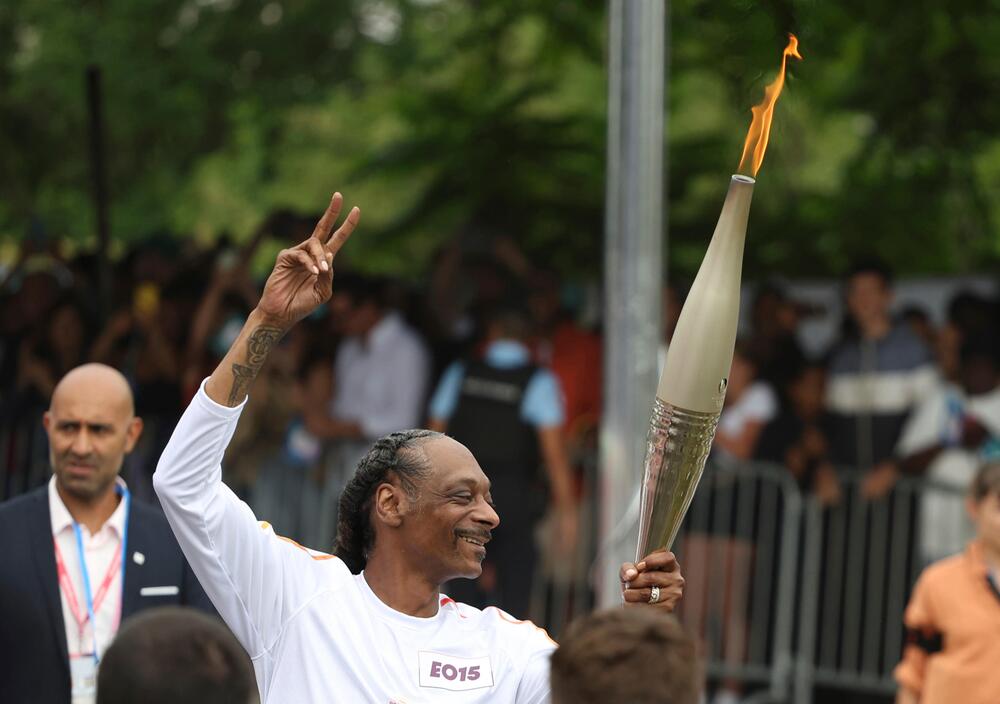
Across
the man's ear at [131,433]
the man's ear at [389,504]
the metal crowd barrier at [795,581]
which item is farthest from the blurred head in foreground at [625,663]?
the metal crowd barrier at [795,581]

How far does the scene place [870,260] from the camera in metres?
9.96

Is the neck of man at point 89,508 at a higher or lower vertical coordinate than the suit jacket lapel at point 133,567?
higher

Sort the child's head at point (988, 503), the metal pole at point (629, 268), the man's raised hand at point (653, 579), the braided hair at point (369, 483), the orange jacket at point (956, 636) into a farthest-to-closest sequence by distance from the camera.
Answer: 1. the metal pole at point (629, 268)
2. the child's head at point (988, 503)
3. the orange jacket at point (956, 636)
4. the braided hair at point (369, 483)
5. the man's raised hand at point (653, 579)

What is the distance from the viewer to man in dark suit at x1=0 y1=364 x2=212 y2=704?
5.46m

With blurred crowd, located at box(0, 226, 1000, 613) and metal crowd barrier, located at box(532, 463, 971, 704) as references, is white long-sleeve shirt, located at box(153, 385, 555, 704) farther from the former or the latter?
metal crowd barrier, located at box(532, 463, 971, 704)

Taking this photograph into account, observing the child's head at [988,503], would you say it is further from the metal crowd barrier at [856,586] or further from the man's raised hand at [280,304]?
the man's raised hand at [280,304]

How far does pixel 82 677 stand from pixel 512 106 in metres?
6.52

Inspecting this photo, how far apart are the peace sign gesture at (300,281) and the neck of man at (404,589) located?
2.16ft

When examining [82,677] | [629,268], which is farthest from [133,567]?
[629,268]

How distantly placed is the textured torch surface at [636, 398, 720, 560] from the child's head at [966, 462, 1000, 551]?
3067 mm

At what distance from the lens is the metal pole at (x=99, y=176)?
10.1m

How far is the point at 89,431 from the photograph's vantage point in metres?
5.86

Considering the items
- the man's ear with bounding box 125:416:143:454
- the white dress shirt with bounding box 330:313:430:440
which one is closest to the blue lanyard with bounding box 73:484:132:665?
the man's ear with bounding box 125:416:143:454

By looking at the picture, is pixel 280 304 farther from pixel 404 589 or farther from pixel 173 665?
pixel 173 665
